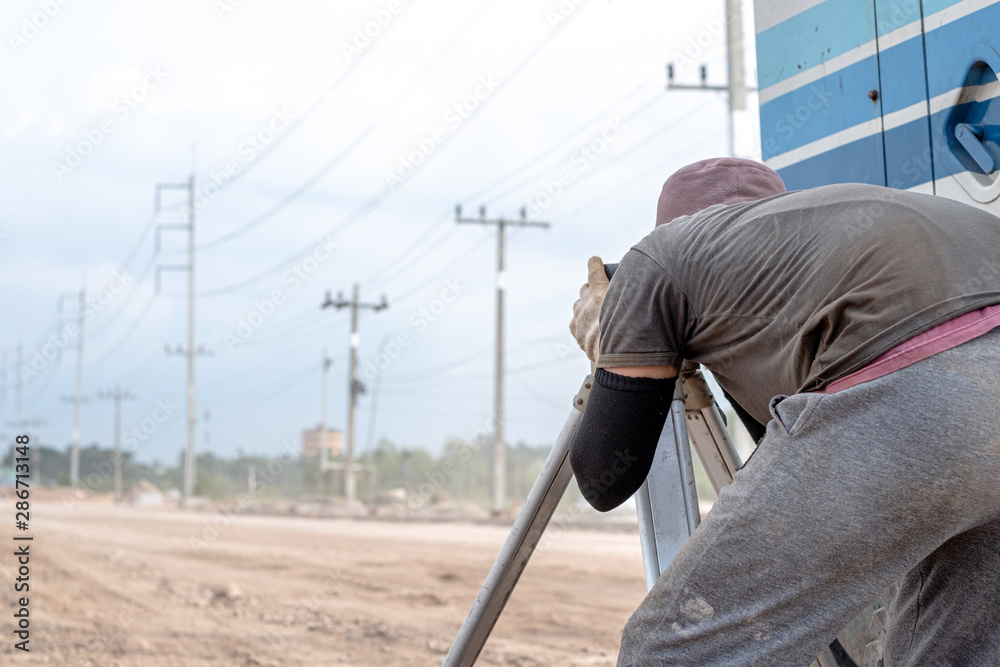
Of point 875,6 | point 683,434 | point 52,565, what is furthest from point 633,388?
point 52,565

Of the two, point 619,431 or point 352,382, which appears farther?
point 352,382

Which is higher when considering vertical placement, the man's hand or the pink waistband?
the man's hand

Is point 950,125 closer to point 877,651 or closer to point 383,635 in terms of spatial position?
point 877,651

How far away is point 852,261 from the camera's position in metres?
1.22

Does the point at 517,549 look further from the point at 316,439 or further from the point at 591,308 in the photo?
the point at 316,439

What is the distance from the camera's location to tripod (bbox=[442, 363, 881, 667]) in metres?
1.62

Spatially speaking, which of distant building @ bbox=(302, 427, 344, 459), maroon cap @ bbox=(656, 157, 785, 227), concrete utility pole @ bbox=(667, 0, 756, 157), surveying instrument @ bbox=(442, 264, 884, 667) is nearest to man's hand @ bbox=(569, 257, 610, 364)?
surveying instrument @ bbox=(442, 264, 884, 667)

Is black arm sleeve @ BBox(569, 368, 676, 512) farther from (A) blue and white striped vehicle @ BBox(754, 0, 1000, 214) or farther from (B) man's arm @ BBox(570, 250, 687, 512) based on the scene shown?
(A) blue and white striped vehicle @ BBox(754, 0, 1000, 214)

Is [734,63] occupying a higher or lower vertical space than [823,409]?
higher

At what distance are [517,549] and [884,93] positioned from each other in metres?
1.52

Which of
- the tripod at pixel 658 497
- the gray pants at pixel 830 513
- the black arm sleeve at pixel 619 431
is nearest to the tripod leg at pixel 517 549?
the tripod at pixel 658 497

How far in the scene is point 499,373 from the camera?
24.3m

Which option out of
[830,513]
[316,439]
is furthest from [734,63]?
[316,439]

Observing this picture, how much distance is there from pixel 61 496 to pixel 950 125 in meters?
50.4
